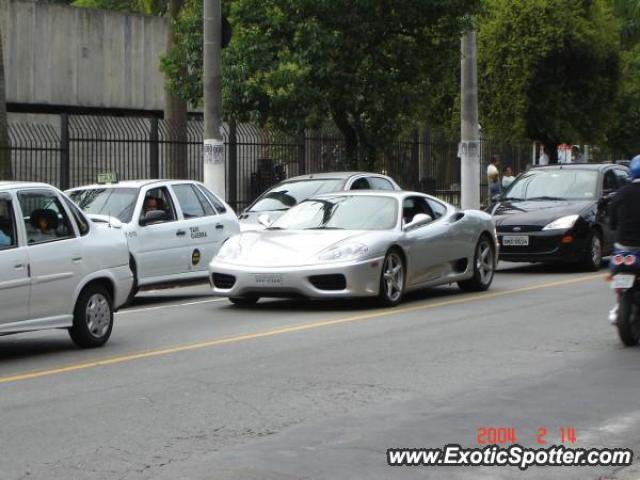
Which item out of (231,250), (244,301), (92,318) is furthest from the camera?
(244,301)

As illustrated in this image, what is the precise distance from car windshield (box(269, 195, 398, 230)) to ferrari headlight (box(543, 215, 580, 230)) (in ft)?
16.5

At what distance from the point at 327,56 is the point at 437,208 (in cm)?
946

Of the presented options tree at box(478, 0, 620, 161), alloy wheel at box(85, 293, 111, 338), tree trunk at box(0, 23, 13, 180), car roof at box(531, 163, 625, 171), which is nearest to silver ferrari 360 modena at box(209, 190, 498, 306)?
alloy wheel at box(85, 293, 111, 338)

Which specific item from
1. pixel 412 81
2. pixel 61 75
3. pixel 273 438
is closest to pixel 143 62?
pixel 61 75

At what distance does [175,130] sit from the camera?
29656 mm

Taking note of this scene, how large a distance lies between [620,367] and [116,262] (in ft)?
15.6

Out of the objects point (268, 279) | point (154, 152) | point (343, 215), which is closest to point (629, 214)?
point (268, 279)

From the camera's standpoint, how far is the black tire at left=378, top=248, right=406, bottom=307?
1516 centimetres

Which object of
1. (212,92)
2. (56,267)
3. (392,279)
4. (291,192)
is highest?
(212,92)

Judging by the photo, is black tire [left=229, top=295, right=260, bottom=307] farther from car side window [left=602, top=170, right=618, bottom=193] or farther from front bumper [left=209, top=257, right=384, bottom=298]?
car side window [left=602, top=170, right=618, bottom=193]

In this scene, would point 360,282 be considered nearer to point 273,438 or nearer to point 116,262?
point 116,262

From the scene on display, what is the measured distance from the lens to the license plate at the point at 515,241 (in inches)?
810

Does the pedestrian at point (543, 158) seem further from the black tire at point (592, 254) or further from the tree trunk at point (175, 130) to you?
the black tire at point (592, 254)

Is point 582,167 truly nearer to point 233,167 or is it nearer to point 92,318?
point 233,167
